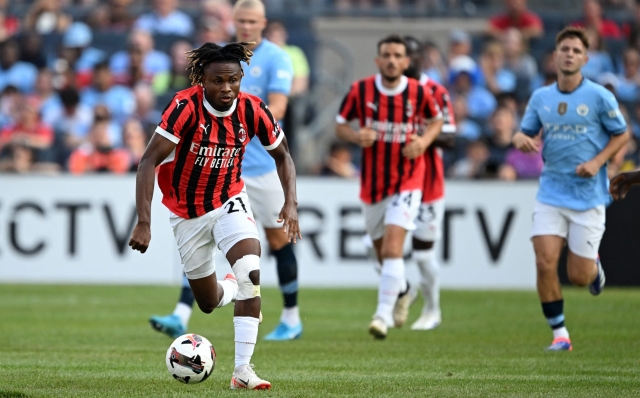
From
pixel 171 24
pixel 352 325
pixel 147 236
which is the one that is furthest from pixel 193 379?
pixel 171 24

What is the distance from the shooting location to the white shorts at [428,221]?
1153cm

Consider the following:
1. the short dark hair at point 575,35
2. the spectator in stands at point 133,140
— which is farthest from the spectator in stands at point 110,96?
the short dark hair at point 575,35

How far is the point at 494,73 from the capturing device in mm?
19266

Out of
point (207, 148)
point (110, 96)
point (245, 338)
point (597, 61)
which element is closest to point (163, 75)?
point (110, 96)

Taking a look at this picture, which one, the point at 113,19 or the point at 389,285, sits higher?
the point at 113,19

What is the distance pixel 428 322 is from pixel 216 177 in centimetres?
446

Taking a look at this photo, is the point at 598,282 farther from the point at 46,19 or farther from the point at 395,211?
the point at 46,19

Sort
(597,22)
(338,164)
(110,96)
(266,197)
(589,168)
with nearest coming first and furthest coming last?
(589,168), (266,197), (338,164), (110,96), (597,22)

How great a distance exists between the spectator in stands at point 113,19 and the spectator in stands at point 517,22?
667cm

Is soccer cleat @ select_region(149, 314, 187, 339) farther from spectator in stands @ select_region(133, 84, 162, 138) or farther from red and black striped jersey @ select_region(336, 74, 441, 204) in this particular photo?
spectator in stands @ select_region(133, 84, 162, 138)

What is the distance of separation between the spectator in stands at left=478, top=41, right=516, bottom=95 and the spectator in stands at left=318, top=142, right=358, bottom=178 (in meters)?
3.22

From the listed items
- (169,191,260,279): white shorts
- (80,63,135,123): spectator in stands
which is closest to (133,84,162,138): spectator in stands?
(80,63,135,123): spectator in stands

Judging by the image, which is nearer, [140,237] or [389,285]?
[140,237]

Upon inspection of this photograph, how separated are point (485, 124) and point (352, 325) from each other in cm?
785
